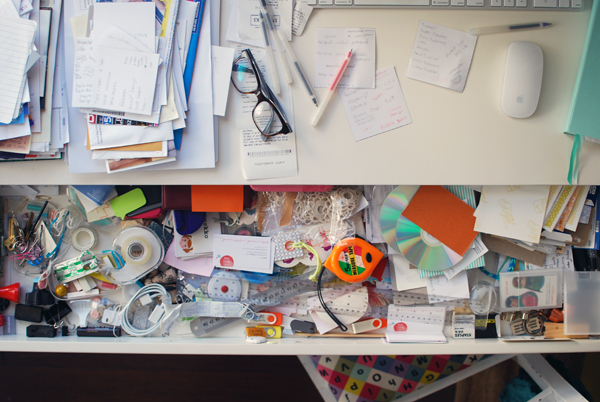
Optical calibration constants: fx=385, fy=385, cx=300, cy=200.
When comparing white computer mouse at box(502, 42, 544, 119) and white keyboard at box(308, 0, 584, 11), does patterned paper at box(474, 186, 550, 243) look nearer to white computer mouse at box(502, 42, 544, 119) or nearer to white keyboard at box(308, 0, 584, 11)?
white computer mouse at box(502, 42, 544, 119)

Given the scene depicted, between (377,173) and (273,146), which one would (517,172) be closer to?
(377,173)

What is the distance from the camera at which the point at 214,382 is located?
5.07 ft

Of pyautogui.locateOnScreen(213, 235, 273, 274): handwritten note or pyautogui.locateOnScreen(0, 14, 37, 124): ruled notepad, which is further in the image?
pyautogui.locateOnScreen(213, 235, 273, 274): handwritten note

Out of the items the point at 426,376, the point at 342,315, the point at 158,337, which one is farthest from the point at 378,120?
the point at 426,376

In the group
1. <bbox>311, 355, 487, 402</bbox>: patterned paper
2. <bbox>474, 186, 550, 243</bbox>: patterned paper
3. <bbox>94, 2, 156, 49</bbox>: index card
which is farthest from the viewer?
<bbox>311, 355, 487, 402</bbox>: patterned paper

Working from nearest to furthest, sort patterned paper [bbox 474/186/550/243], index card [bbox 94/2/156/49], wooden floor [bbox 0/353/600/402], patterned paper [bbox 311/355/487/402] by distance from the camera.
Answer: index card [bbox 94/2/156/49] < patterned paper [bbox 474/186/550/243] < patterned paper [bbox 311/355/487/402] < wooden floor [bbox 0/353/600/402]

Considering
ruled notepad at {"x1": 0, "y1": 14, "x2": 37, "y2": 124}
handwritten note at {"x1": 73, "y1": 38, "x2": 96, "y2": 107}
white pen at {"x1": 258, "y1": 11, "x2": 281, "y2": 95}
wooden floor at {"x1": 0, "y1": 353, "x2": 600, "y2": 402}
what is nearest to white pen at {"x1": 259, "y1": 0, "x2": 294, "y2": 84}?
white pen at {"x1": 258, "y1": 11, "x2": 281, "y2": 95}

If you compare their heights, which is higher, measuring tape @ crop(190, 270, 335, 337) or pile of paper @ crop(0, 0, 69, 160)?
pile of paper @ crop(0, 0, 69, 160)

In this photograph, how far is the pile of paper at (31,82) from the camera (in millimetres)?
750

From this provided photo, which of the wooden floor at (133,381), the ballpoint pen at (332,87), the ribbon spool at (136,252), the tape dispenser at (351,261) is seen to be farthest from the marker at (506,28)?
the wooden floor at (133,381)

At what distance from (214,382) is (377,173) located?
1194mm

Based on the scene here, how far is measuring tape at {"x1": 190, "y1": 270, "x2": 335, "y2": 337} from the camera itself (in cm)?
97

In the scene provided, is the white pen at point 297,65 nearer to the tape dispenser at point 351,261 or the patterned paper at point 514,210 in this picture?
the tape dispenser at point 351,261

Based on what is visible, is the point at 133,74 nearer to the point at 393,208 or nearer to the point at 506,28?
the point at 393,208
